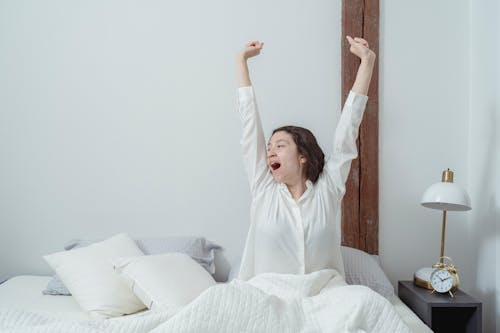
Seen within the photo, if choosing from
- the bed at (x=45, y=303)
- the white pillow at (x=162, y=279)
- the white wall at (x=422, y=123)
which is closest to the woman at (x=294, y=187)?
the white pillow at (x=162, y=279)

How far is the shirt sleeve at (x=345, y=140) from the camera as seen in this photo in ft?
6.13

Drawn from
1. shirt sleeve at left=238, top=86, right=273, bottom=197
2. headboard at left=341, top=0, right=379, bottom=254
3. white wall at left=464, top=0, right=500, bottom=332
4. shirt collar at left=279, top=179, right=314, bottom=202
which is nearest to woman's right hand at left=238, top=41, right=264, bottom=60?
shirt sleeve at left=238, top=86, right=273, bottom=197

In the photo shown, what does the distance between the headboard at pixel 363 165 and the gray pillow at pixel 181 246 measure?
73 cm

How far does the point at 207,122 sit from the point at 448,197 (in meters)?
1.28

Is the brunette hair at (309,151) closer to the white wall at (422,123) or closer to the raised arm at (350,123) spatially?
the raised arm at (350,123)

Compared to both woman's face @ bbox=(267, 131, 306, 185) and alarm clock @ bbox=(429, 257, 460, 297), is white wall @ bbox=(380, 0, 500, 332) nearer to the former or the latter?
alarm clock @ bbox=(429, 257, 460, 297)

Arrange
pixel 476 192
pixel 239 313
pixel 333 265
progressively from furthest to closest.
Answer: pixel 476 192, pixel 333 265, pixel 239 313

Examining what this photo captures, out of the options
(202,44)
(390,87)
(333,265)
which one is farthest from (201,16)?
(333,265)

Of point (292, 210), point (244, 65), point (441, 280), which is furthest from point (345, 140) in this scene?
point (441, 280)

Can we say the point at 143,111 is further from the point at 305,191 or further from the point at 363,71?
the point at 363,71

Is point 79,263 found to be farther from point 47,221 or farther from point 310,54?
point 310,54

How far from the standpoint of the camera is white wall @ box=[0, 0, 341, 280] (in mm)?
2512

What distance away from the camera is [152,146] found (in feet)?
8.29

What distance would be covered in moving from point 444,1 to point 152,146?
5.91 feet
